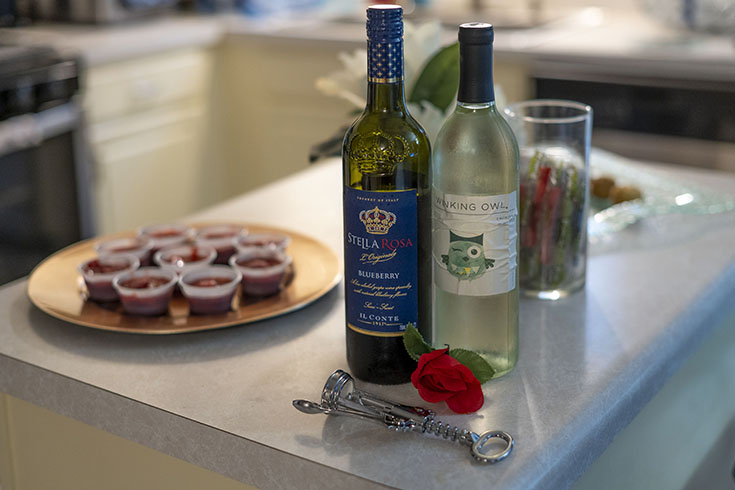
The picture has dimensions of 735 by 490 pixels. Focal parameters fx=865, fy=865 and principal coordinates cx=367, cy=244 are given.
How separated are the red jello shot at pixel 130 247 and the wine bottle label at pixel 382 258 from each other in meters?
0.38

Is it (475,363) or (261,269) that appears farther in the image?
(261,269)

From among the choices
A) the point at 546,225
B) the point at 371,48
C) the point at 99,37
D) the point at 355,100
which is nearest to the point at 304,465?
the point at 371,48

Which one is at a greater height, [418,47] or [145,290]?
[418,47]

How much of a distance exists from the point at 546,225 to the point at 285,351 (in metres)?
0.34

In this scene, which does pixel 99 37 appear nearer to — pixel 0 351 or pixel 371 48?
pixel 0 351

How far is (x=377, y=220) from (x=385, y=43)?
0.15m

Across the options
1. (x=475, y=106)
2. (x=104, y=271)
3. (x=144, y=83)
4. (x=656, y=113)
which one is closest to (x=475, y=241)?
(x=475, y=106)

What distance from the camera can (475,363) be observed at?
0.78 m

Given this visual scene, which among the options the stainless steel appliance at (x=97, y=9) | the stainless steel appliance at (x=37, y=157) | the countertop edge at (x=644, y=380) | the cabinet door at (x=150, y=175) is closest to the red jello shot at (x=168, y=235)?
the countertop edge at (x=644, y=380)

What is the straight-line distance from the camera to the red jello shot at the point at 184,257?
1.02 meters

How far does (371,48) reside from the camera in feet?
2.44

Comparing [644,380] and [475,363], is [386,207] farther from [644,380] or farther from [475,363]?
[644,380]

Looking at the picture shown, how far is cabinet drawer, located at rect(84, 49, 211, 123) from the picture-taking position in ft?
8.45

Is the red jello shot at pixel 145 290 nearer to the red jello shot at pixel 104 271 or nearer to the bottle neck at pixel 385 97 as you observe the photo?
the red jello shot at pixel 104 271
